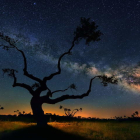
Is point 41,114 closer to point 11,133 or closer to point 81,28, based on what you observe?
point 11,133

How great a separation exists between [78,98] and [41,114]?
5.20 meters

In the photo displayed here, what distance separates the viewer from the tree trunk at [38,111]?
828 inches

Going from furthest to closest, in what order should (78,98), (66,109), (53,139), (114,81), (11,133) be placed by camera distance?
1. (66,109)
2. (114,81)
3. (78,98)
4. (11,133)
5. (53,139)

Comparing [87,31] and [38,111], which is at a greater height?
[87,31]

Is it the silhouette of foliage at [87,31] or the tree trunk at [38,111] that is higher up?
the silhouette of foliage at [87,31]

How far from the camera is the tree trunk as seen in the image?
21.0 m

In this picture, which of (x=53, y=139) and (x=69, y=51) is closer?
(x=53, y=139)

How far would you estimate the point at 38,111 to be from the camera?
70.0 feet

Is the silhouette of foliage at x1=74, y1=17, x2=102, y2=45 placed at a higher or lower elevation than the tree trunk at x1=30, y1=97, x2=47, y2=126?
higher

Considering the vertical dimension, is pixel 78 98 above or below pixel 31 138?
above

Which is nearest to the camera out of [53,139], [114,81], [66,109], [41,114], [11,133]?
[53,139]

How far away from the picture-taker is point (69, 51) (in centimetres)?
2367

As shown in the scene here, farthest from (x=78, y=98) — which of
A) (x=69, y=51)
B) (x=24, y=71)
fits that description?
(x=24, y=71)

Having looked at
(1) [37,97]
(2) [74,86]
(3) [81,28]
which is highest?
A: (3) [81,28]
